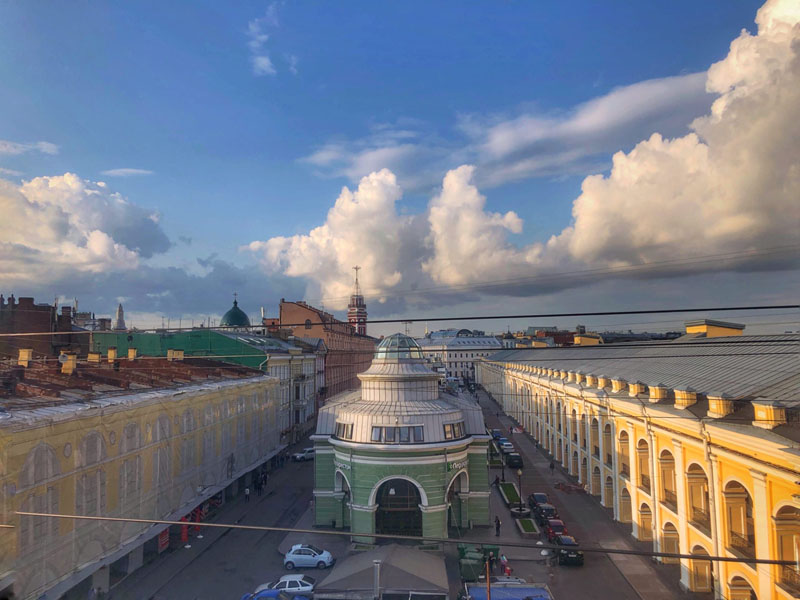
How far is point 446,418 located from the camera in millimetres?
24250

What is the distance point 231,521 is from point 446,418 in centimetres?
1247

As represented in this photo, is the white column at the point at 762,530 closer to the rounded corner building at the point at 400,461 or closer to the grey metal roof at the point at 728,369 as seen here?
the grey metal roof at the point at 728,369

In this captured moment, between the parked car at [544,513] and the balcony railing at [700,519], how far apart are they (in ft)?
27.7

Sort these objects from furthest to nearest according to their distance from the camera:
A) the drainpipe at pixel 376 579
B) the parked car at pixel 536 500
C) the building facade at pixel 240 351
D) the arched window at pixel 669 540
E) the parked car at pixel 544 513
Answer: the building facade at pixel 240 351 < the parked car at pixel 536 500 < the parked car at pixel 544 513 < the arched window at pixel 669 540 < the drainpipe at pixel 376 579

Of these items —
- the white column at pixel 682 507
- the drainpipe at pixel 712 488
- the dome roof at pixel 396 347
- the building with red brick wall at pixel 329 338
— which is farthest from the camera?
the building with red brick wall at pixel 329 338

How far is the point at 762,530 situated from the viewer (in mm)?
14562

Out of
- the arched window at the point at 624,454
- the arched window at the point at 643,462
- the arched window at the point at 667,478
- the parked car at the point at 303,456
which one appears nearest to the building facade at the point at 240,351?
the parked car at the point at 303,456

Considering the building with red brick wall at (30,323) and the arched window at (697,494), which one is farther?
the building with red brick wall at (30,323)

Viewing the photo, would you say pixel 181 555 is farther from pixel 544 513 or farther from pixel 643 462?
pixel 643 462

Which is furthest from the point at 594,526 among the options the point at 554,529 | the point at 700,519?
the point at 700,519

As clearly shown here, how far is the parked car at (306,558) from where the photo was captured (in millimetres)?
21500

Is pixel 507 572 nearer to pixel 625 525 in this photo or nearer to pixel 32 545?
pixel 625 525

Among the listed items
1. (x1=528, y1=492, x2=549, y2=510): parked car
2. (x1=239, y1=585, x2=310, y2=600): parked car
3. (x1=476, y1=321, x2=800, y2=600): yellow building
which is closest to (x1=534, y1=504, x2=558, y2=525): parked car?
(x1=528, y1=492, x2=549, y2=510): parked car

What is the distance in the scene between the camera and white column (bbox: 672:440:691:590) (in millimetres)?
18938
